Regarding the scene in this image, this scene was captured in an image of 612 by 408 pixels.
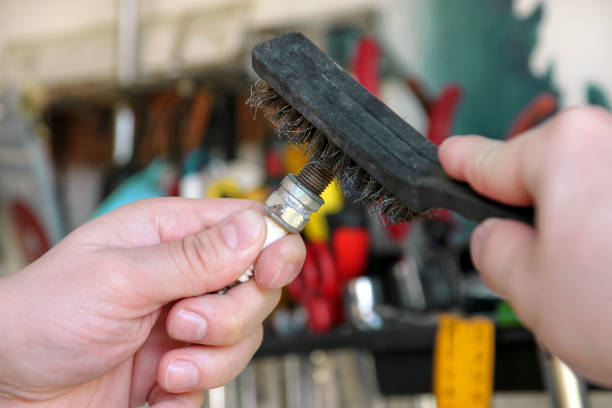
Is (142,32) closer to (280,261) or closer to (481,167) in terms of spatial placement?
(280,261)

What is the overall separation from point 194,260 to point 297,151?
0.60m

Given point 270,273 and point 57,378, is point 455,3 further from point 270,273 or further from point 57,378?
point 57,378

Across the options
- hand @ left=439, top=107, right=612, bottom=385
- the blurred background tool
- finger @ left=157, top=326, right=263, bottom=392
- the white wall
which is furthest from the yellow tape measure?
the white wall

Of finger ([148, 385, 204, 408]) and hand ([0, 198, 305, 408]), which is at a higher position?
hand ([0, 198, 305, 408])

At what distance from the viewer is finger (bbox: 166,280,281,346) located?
439mm

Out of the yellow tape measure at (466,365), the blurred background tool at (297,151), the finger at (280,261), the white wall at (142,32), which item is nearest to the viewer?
the finger at (280,261)

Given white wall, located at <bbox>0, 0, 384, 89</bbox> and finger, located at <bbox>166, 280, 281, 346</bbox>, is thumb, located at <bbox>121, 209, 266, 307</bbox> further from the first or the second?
white wall, located at <bbox>0, 0, 384, 89</bbox>

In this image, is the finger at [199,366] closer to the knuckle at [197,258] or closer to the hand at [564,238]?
the knuckle at [197,258]

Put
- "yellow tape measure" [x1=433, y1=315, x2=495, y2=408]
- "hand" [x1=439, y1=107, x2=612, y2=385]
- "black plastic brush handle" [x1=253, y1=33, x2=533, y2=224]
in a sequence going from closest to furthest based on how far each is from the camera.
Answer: "hand" [x1=439, y1=107, x2=612, y2=385], "black plastic brush handle" [x1=253, y1=33, x2=533, y2=224], "yellow tape measure" [x1=433, y1=315, x2=495, y2=408]

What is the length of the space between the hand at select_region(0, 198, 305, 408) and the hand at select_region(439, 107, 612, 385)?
0.20m

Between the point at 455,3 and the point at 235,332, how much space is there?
90 centimetres

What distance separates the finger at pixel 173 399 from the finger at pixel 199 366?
3 centimetres

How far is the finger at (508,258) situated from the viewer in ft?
0.91

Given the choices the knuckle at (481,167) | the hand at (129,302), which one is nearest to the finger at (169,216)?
the hand at (129,302)
